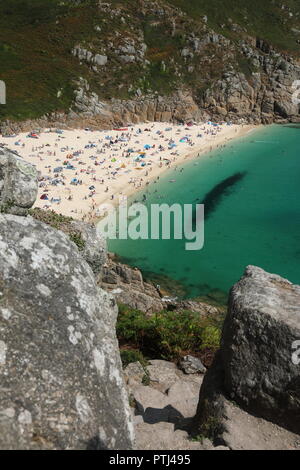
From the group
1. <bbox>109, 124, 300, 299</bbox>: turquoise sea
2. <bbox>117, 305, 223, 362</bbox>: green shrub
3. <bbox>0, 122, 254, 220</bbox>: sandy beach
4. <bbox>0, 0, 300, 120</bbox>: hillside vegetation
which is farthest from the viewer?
<bbox>0, 0, 300, 120</bbox>: hillside vegetation

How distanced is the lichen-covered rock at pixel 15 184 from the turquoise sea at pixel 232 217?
2304 cm

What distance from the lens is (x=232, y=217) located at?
44969mm

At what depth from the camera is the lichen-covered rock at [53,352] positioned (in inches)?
204

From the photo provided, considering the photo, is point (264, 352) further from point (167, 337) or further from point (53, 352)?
point (167, 337)

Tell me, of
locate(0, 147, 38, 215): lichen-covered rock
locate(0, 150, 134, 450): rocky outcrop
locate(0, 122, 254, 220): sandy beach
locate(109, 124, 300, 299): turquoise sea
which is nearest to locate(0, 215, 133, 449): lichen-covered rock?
locate(0, 150, 134, 450): rocky outcrop

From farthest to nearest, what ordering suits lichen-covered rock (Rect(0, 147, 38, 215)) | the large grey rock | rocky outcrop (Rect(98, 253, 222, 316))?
rocky outcrop (Rect(98, 253, 222, 316)) < the large grey rock < lichen-covered rock (Rect(0, 147, 38, 215))

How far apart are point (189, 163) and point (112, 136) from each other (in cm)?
1730

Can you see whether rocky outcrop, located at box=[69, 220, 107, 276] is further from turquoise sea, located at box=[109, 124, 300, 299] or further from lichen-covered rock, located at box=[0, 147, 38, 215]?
turquoise sea, located at box=[109, 124, 300, 299]

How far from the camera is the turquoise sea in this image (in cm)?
3350

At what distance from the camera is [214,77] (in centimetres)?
9081

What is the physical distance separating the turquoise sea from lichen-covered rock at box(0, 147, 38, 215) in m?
23.0

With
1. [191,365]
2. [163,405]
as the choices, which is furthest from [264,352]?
[191,365]

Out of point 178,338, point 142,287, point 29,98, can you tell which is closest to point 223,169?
point 142,287

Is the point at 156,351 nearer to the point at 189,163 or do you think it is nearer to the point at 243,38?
the point at 189,163
